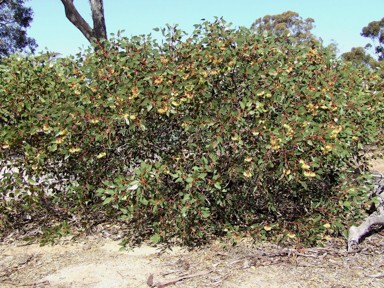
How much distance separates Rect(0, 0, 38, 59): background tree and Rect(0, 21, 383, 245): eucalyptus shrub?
802 inches

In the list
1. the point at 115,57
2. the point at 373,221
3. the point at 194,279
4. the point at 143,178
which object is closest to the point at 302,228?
the point at 373,221

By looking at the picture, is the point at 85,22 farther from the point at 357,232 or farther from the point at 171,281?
the point at 357,232

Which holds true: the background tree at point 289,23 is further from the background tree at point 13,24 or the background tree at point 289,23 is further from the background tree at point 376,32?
the background tree at point 13,24

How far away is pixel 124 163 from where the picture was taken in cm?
404

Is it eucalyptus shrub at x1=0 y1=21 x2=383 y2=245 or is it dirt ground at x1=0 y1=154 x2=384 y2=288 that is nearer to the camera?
dirt ground at x1=0 y1=154 x2=384 y2=288

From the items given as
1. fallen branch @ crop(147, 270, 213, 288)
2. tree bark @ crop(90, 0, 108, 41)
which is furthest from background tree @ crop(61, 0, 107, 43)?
fallen branch @ crop(147, 270, 213, 288)

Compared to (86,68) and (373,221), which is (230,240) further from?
(86,68)

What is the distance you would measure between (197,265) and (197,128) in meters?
1.35

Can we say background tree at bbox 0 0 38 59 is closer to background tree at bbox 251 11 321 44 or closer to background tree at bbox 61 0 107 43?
background tree at bbox 61 0 107 43

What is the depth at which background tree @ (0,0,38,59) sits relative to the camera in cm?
2175

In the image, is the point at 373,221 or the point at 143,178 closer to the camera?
the point at 143,178

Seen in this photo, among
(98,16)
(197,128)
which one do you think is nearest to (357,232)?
(197,128)

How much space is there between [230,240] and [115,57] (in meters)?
2.36

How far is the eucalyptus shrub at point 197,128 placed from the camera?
3.53 metres
